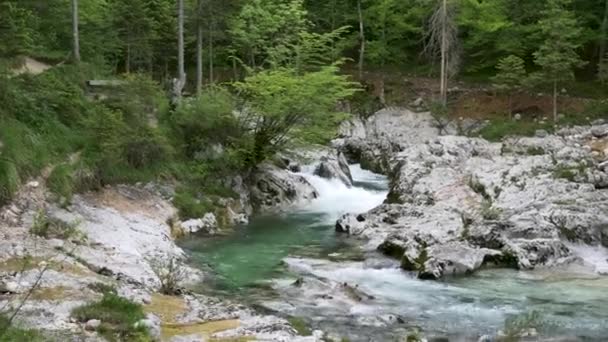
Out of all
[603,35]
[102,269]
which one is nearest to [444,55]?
[603,35]

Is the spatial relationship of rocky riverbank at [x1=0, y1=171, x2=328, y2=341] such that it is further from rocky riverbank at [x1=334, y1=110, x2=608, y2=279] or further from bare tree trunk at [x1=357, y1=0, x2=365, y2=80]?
bare tree trunk at [x1=357, y1=0, x2=365, y2=80]

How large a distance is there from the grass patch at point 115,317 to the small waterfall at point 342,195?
15005mm

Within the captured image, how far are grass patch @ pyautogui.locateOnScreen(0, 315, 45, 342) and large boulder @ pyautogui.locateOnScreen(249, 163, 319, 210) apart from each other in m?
17.7

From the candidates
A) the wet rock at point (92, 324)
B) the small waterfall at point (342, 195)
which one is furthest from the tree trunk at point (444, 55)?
the wet rock at point (92, 324)

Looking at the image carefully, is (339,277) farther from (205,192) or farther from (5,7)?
(5,7)

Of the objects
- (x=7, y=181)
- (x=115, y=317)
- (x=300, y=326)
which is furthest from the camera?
(x=7, y=181)

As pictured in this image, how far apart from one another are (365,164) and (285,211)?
11.3 meters

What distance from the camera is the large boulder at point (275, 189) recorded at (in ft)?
89.6

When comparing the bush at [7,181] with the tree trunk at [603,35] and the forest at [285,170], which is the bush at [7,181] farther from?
the tree trunk at [603,35]

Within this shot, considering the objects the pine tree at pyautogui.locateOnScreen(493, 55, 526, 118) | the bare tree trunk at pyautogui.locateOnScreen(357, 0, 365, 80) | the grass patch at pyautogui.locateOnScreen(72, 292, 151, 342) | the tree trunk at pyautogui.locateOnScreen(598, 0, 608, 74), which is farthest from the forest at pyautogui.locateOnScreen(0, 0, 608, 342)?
the bare tree trunk at pyautogui.locateOnScreen(357, 0, 365, 80)

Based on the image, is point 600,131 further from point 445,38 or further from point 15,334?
point 15,334

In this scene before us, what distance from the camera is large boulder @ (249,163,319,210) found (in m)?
27.3

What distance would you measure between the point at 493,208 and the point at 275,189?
29.8 feet

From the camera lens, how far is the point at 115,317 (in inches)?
416
